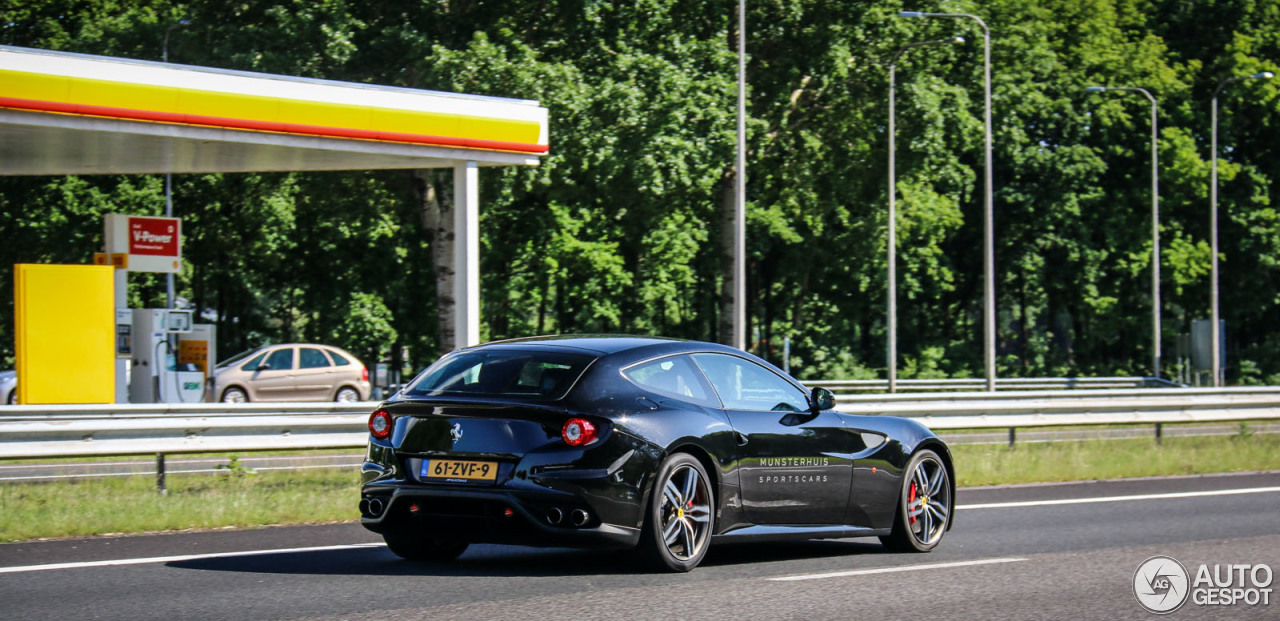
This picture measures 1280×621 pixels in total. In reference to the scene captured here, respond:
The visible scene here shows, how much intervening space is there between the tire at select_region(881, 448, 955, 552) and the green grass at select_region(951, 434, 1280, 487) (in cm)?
556

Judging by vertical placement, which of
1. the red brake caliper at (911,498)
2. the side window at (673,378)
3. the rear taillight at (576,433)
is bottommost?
the red brake caliper at (911,498)

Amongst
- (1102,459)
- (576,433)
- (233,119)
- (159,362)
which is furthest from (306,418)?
(159,362)

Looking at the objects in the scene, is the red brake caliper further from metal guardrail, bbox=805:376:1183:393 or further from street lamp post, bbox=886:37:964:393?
metal guardrail, bbox=805:376:1183:393

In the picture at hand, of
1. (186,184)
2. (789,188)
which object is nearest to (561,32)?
(789,188)

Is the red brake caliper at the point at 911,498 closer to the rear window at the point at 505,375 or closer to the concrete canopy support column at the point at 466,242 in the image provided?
the rear window at the point at 505,375

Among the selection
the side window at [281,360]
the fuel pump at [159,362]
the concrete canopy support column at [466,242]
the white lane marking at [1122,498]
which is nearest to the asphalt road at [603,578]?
the white lane marking at [1122,498]

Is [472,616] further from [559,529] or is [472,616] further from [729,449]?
[729,449]

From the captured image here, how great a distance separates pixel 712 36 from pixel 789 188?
6633mm

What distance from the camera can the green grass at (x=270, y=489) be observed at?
10.7 metres

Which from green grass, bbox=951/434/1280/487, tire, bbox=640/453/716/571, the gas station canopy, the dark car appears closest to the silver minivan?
the gas station canopy

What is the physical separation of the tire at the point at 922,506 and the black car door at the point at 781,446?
1.96 ft

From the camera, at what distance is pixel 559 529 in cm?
758

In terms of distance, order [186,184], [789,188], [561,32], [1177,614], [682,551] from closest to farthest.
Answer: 1. [1177,614]
2. [682,551]
3. [561,32]
4. [789,188]
5. [186,184]

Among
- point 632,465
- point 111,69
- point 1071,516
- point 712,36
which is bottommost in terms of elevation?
point 1071,516
